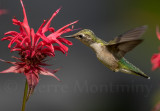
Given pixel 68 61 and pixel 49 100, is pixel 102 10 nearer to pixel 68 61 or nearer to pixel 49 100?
pixel 68 61

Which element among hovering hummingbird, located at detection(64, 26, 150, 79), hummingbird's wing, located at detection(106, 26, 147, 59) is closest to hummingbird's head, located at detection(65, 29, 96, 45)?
hovering hummingbird, located at detection(64, 26, 150, 79)

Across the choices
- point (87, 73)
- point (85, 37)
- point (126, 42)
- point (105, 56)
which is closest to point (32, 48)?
point (85, 37)

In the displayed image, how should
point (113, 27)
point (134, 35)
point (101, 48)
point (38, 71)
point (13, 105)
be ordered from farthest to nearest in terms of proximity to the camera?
point (113, 27) → point (13, 105) → point (101, 48) → point (38, 71) → point (134, 35)

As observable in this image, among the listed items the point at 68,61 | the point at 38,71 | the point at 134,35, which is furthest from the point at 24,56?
the point at 68,61

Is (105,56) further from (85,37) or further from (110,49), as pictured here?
(85,37)

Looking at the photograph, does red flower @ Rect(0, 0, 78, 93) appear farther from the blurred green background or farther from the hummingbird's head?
the blurred green background

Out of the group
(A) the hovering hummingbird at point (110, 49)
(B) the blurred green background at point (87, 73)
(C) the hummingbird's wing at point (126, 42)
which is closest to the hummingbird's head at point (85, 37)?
(A) the hovering hummingbird at point (110, 49)
